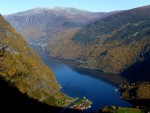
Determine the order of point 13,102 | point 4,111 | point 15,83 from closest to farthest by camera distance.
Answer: point 4,111, point 13,102, point 15,83

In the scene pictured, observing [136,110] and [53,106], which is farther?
[53,106]

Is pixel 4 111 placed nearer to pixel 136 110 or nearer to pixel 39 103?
pixel 39 103

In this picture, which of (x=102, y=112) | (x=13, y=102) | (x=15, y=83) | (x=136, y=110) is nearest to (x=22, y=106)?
(x=13, y=102)

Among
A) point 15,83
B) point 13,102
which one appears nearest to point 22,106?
point 13,102

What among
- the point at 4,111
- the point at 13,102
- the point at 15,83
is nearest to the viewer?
the point at 4,111

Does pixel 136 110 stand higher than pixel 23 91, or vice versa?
pixel 23 91

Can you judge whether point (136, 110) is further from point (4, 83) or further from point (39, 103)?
point (4, 83)
